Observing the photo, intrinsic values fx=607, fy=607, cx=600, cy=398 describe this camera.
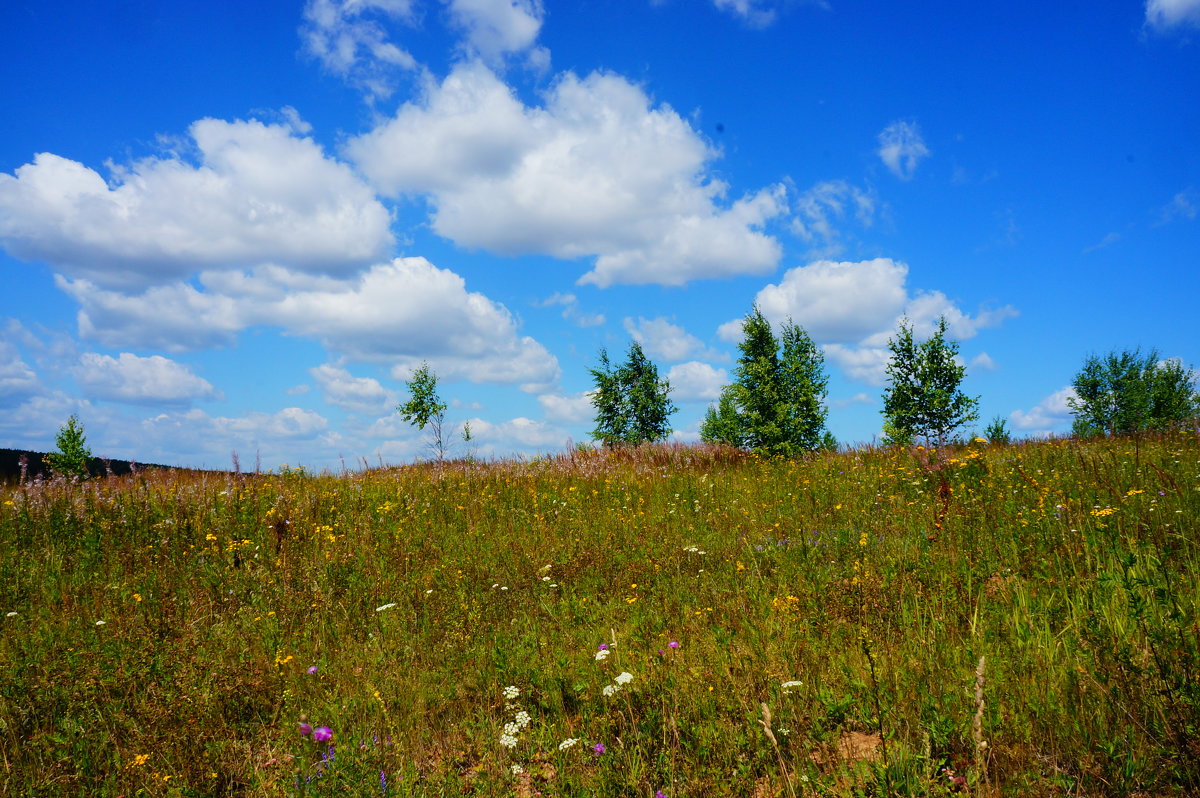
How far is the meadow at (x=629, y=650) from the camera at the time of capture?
274 cm

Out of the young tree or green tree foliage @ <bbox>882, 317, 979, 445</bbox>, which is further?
the young tree

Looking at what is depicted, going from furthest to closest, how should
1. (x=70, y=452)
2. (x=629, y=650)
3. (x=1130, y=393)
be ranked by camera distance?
(x=1130, y=393), (x=70, y=452), (x=629, y=650)

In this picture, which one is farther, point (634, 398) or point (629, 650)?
point (634, 398)

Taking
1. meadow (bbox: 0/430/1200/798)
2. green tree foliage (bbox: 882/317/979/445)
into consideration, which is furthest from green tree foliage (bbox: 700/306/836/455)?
meadow (bbox: 0/430/1200/798)

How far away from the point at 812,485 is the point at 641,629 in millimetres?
5556

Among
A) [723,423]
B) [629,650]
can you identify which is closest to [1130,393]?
[723,423]

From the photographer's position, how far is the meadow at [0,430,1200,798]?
8.99ft

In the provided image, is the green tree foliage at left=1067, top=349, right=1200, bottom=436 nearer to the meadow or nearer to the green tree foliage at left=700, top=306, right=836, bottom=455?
the green tree foliage at left=700, top=306, right=836, bottom=455

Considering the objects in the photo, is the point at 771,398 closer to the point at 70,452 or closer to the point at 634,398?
the point at 634,398

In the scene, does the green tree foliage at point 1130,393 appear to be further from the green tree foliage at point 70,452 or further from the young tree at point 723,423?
the green tree foliage at point 70,452

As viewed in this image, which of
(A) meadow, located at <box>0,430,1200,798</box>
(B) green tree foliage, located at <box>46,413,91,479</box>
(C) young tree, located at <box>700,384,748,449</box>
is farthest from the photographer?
(C) young tree, located at <box>700,384,748,449</box>

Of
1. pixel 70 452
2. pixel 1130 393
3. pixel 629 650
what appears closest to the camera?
pixel 629 650

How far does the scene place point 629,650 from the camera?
4.08 meters

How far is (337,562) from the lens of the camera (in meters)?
6.55
